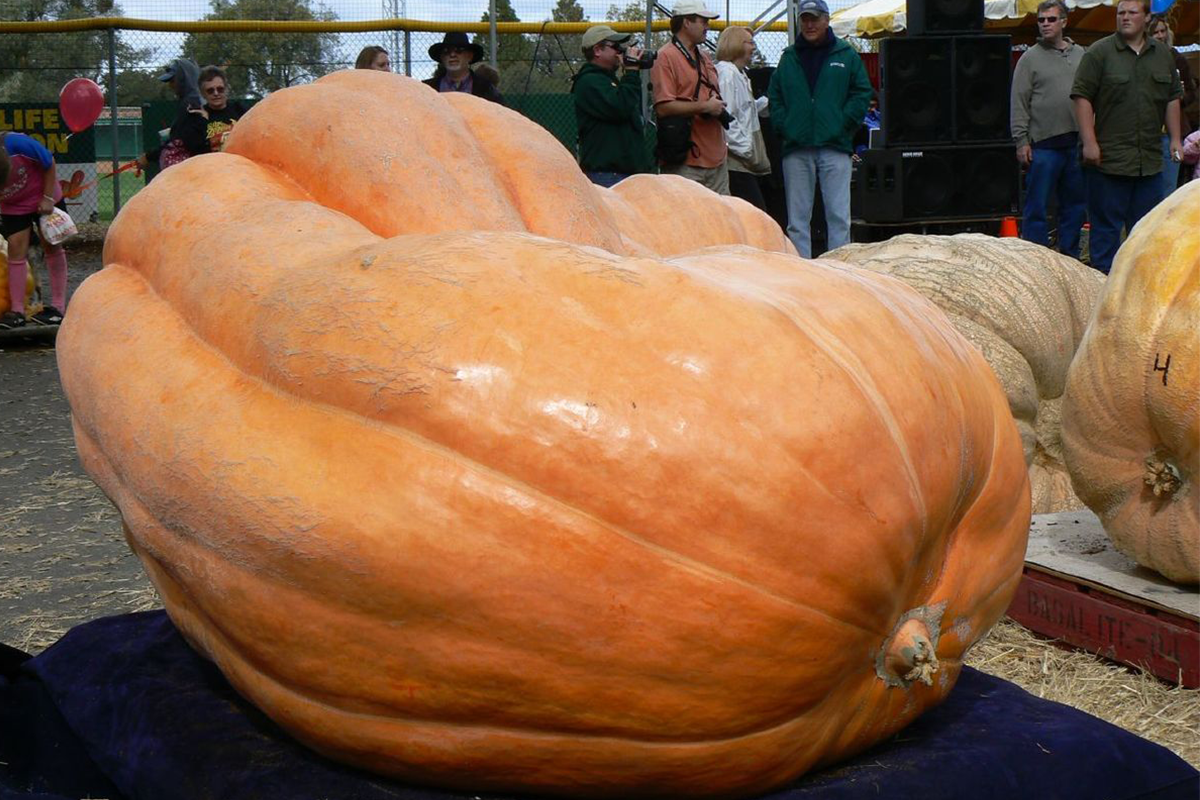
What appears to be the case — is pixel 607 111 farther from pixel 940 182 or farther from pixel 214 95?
pixel 940 182

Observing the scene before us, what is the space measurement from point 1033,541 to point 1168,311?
0.83 meters

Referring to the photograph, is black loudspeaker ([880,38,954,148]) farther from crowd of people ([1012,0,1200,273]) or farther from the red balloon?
the red balloon

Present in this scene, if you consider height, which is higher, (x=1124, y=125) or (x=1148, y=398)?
(x=1124, y=125)

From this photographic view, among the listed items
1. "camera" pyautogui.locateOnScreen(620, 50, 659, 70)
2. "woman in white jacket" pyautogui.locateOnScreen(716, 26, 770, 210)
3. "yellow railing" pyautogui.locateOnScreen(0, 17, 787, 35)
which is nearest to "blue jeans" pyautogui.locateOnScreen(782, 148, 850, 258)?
"woman in white jacket" pyautogui.locateOnScreen(716, 26, 770, 210)

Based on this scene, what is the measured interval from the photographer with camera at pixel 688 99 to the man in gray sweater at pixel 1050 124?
8.82ft

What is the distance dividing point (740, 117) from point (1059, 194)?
8.84 feet

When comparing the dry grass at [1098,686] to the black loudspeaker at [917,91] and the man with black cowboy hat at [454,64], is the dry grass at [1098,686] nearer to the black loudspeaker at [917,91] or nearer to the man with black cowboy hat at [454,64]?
the man with black cowboy hat at [454,64]

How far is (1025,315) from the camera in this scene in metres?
4.00

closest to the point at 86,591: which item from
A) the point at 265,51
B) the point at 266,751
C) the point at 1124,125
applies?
the point at 266,751

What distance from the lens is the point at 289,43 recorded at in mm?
18859

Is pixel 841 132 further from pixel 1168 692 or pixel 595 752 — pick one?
pixel 595 752

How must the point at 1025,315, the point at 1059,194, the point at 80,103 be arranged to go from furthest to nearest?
the point at 80,103 < the point at 1059,194 < the point at 1025,315

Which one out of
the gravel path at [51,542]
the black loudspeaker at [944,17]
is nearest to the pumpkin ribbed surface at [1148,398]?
the gravel path at [51,542]

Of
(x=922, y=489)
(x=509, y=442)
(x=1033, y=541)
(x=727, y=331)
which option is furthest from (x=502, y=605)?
(x=1033, y=541)
